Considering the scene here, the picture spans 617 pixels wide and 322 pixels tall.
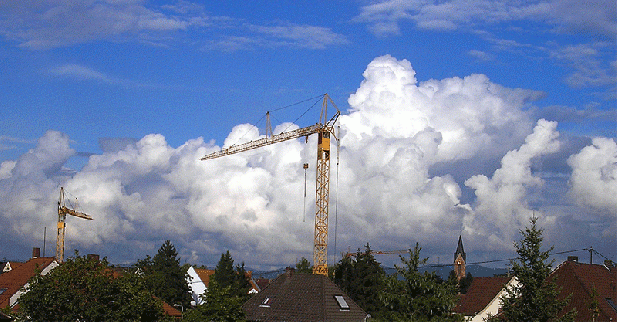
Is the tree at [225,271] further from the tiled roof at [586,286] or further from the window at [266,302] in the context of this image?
the tiled roof at [586,286]

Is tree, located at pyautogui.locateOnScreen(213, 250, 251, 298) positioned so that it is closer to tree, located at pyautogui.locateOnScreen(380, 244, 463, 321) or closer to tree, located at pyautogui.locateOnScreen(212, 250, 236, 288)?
tree, located at pyautogui.locateOnScreen(212, 250, 236, 288)

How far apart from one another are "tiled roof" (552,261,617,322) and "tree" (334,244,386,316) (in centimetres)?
2044

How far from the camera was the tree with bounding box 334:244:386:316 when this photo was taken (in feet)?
250

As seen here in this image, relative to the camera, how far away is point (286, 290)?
6900 cm

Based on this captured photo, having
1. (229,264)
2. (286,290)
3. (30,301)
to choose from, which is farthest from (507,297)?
(229,264)

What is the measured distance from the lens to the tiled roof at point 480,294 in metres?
71.3

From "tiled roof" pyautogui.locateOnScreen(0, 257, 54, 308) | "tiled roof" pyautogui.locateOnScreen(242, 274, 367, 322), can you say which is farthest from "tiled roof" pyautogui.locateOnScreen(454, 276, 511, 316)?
"tiled roof" pyautogui.locateOnScreen(0, 257, 54, 308)

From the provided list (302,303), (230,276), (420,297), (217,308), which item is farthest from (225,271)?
(420,297)

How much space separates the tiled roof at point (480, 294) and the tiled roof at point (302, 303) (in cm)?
1287

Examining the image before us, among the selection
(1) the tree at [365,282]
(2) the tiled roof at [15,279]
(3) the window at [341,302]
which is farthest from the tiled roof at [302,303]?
(2) the tiled roof at [15,279]

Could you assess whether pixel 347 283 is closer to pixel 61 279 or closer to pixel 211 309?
pixel 211 309

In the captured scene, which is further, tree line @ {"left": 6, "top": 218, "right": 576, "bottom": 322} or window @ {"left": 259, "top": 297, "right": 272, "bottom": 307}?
window @ {"left": 259, "top": 297, "right": 272, "bottom": 307}

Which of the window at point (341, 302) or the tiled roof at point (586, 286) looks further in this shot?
the window at point (341, 302)

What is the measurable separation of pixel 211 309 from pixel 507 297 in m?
22.9
